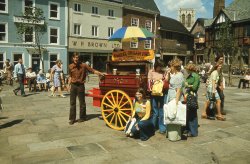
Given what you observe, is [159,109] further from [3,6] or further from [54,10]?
[54,10]

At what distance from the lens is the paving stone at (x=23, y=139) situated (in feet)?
20.6

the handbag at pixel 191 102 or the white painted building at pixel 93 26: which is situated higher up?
the white painted building at pixel 93 26

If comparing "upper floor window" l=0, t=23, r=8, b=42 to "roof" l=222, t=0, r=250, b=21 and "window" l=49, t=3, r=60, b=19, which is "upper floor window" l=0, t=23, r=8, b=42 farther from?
"roof" l=222, t=0, r=250, b=21

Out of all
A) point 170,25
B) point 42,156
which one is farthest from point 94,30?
point 42,156

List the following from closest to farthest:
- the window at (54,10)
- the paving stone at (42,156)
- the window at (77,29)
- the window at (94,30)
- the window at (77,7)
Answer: the paving stone at (42,156), the window at (54,10), the window at (77,7), the window at (77,29), the window at (94,30)

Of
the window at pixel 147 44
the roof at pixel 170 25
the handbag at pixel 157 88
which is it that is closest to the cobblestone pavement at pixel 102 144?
the handbag at pixel 157 88

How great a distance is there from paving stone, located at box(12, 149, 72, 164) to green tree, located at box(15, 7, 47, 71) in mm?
21127

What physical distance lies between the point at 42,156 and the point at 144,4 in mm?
38419

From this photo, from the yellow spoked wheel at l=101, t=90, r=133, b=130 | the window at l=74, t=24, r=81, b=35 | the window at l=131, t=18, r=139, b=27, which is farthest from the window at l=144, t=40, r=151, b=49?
the yellow spoked wheel at l=101, t=90, r=133, b=130

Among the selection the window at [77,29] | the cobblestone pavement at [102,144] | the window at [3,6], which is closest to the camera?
the cobblestone pavement at [102,144]

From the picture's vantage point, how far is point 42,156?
17.7 feet

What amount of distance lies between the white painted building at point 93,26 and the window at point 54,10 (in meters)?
1.63

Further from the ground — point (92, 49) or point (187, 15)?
point (187, 15)

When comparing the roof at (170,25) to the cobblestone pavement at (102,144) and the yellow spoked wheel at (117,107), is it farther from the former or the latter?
the yellow spoked wheel at (117,107)
